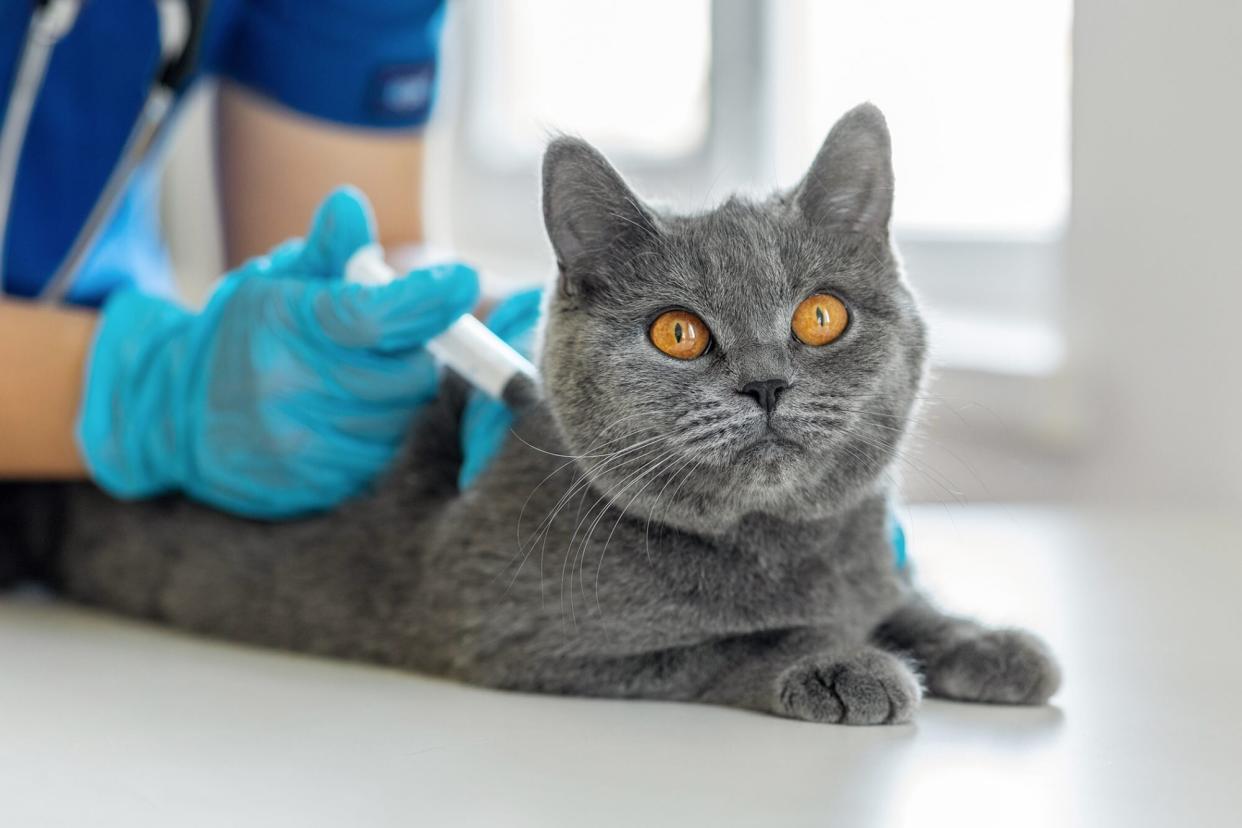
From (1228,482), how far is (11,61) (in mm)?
1439

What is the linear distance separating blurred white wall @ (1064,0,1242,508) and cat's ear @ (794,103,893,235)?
0.70 meters

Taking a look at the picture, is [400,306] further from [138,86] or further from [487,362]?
[138,86]

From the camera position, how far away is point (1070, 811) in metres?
0.68

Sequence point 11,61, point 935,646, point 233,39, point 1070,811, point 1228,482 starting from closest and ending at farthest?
point 1070,811 < point 935,646 < point 11,61 < point 1228,482 < point 233,39

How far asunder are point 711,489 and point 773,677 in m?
0.14

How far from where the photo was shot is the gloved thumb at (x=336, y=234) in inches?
44.9

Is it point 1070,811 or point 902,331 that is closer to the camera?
point 1070,811

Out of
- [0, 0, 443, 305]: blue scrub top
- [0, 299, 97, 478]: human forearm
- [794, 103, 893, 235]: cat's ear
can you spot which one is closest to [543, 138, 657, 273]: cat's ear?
[794, 103, 893, 235]: cat's ear

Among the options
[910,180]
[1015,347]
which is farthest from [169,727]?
[910,180]

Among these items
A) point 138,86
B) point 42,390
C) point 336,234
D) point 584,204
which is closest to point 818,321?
point 584,204

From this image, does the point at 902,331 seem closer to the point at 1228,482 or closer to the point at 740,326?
the point at 740,326

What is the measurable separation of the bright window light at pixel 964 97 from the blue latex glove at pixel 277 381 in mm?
1001

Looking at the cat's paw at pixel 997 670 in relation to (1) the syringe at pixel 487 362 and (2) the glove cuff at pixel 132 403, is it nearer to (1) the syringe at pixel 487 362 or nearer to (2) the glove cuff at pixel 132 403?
(1) the syringe at pixel 487 362

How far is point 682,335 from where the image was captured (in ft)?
2.86
